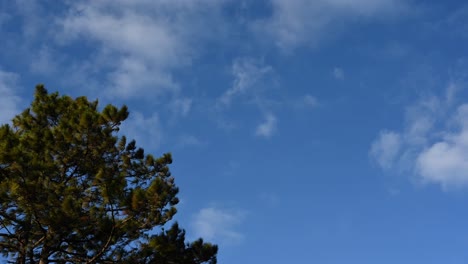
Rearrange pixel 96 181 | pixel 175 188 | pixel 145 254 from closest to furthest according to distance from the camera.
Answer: pixel 145 254 < pixel 96 181 < pixel 175 188

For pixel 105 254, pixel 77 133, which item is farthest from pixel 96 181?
pixel 105 254

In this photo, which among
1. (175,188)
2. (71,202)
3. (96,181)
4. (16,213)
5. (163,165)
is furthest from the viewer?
(163,165)

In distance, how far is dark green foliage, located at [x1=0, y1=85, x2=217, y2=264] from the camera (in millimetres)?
12000

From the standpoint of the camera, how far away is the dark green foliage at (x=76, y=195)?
1200 centimetres

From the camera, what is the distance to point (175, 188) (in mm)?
16094

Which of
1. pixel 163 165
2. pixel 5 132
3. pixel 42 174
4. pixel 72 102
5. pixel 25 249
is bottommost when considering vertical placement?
pixel 25 249

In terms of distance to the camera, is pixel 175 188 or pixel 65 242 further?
pixel 175 188

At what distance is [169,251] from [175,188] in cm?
282

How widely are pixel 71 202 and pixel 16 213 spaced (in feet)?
7.24

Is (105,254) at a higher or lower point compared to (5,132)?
lower

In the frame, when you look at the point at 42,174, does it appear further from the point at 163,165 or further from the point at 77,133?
the point at 163,165

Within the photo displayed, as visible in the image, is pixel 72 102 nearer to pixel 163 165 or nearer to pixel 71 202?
pixel 163 165

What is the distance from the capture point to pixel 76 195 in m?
13.8

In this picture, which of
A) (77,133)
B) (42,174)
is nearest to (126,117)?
(77,133)
